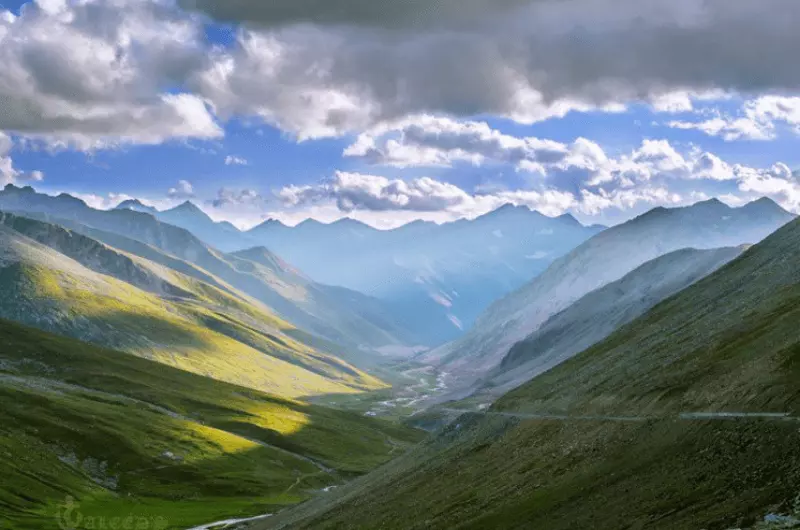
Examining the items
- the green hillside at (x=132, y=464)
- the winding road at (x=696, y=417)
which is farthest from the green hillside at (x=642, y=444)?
the green hillside at (x=132, y=464)

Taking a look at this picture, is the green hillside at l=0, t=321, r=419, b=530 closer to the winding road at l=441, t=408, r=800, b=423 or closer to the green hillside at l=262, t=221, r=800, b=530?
the green hillside at l=262, t=221, r=800, b=530

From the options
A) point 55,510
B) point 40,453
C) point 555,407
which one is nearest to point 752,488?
point 555,407

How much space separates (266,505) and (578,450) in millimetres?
84538

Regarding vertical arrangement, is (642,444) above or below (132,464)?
below

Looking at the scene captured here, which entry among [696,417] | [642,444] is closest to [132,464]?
[642,444]

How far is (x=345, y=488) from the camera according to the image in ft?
394

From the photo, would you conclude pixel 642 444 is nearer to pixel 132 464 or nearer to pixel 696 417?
pixel 696 417

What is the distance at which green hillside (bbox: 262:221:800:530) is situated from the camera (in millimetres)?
44844

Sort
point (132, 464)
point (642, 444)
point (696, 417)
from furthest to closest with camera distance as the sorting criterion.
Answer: point (132, 464), point (642, 444), point (696, 417)

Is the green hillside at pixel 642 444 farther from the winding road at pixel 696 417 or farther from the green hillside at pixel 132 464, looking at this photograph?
the green hillside at pixel 132 464

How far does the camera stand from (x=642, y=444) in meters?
59.1

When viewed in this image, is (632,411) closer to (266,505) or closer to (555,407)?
(555,407)

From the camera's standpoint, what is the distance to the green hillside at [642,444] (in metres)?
44.8

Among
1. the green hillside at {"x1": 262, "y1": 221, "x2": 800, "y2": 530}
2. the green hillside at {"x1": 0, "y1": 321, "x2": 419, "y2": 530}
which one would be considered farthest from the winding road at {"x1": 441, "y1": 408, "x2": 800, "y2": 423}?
the green hillside at {"x1": 0, "y1": 321, "x2": 419, "y2": 530}
